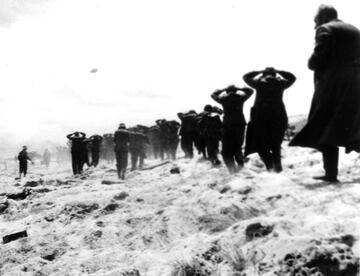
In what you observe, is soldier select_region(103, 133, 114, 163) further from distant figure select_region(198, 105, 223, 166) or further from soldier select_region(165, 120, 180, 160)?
distant figure select_region(198, 105, 223, 166)

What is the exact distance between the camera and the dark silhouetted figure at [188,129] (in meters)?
14.2

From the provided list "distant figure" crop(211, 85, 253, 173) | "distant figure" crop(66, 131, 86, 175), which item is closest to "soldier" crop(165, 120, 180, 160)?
"distant figure" crop(66, 131, 86, 175)

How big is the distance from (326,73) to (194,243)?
268 cm

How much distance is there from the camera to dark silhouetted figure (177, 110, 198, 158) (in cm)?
1420

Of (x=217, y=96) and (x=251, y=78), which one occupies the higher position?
(x=251, y=78)

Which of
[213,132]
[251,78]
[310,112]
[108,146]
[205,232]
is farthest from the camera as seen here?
[108,146]

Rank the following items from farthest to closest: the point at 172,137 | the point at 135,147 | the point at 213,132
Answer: the point at 172,137 < the point at 135,147 < the point at 213,132

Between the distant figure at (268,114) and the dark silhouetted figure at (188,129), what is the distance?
714 centimetres

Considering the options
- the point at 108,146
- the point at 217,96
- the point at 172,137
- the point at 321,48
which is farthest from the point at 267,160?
the point at 108,146

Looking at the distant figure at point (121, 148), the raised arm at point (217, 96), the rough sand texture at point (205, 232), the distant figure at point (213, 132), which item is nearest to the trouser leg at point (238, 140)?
the raised arm at point (217, 96)

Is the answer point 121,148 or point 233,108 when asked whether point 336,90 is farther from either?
point 121,148

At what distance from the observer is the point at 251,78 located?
6.80 meters

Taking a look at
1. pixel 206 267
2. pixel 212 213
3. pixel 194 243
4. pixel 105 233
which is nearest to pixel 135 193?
pixel 105 233

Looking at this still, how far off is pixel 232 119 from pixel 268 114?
1.38 metres
